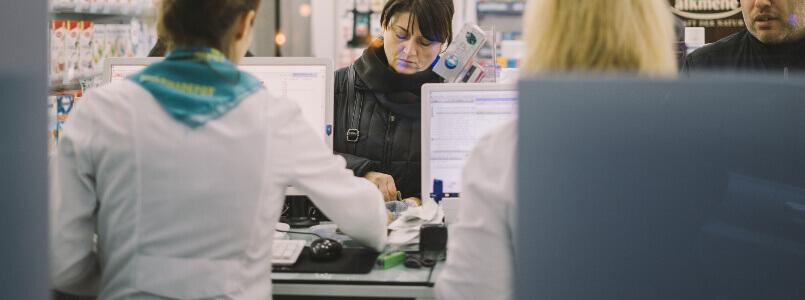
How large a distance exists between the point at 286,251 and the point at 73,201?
60 centimetres

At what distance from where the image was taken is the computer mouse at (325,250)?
1.91m

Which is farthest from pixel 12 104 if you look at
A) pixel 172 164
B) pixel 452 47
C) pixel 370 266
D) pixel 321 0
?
pixel 321 0

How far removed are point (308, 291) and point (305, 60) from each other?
0.82 metres

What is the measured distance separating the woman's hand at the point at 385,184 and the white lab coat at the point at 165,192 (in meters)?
1.01

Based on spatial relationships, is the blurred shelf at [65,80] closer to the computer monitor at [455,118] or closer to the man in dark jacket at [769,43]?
the computer monitor at [455,118]

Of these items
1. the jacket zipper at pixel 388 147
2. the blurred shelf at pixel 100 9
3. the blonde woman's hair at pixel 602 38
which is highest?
the blurred shelf at pixel 100 9

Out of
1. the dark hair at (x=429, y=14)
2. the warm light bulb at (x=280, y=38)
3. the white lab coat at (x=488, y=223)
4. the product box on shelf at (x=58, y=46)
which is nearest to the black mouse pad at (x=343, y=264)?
the white lab coat at (x=488, y=223)

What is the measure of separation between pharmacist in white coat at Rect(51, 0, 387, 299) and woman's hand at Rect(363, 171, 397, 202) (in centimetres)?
98

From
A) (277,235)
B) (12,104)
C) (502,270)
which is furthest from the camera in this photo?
(277,235)

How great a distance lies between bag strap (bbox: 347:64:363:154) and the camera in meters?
2.74

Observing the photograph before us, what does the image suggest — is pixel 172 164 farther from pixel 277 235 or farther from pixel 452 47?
pixel 452 47

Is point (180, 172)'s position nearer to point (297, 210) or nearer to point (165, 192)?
point (165, 192)

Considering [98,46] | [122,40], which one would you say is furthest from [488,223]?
[122,40]

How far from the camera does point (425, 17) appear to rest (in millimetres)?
2730
